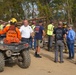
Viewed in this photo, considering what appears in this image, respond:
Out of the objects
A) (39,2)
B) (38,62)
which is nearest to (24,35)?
(38,62)

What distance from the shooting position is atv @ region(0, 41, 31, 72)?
9352mm

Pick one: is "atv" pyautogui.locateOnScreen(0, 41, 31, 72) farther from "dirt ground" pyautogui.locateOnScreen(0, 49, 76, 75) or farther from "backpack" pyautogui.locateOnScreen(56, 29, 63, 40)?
"backpack" pyautogui.locateOnScreen(56, 29, 63, 40)

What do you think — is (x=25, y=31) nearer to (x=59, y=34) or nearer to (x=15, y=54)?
(x=59, y=34)

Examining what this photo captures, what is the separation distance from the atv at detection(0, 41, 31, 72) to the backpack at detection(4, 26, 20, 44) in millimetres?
154

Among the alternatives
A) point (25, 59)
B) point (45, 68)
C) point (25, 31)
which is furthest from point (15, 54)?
point (25, 31)

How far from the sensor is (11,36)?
977 centimetres

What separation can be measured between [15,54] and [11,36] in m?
0.66

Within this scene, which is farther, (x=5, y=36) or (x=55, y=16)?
(x=55, y=16)

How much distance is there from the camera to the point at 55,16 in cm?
2572

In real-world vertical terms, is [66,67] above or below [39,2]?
below

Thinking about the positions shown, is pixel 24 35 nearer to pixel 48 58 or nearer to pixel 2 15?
pixel 48 58

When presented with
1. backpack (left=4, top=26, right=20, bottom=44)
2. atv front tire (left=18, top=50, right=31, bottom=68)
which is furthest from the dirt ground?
backpack (left=4, top=26, right=20, bottom=44)

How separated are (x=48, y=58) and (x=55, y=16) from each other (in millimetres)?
13914

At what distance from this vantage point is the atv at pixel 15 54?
9.35m
